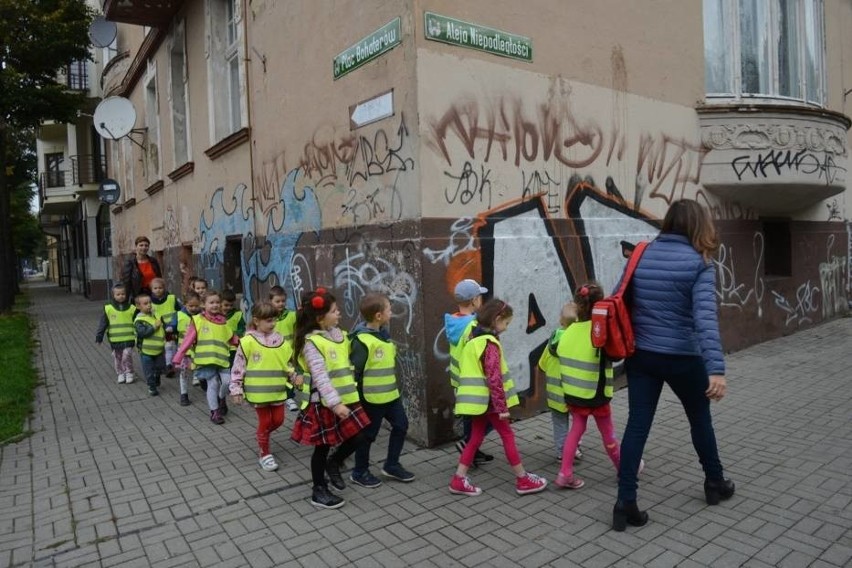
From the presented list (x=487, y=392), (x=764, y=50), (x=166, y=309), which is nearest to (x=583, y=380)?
(x=487, y=392)

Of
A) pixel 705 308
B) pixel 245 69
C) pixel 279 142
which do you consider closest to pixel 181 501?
pixel 705 308

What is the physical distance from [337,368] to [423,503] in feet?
3.28

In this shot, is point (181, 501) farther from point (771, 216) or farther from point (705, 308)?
point (771, 216)

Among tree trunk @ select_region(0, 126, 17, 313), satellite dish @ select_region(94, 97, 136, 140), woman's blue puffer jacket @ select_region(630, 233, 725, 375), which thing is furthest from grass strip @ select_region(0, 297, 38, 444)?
woman's blue puffer jacket @ select_region(630, 233, 725, 375)

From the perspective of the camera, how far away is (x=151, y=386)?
7457mm

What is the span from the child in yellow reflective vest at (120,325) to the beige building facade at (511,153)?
1.52 meters

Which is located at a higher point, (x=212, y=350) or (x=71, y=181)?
(x=71, y=181)

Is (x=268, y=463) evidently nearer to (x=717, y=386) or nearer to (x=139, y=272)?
(x=717, y=386)

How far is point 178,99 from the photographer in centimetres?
1216

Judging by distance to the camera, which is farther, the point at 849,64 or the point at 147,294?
the point at 849,64

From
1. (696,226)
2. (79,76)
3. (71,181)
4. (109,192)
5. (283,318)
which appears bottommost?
(283,318)

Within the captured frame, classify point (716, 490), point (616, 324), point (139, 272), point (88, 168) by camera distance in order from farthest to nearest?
point (88, 168)
point (139, 272)
point (716, 490)
point (616, 324)

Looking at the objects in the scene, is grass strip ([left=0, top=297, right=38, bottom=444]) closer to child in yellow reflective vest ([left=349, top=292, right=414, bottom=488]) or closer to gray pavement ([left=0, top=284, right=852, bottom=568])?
gray pavement ([left=0, top=284, right=852, bottom=568])

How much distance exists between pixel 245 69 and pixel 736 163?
6230 millimetres
